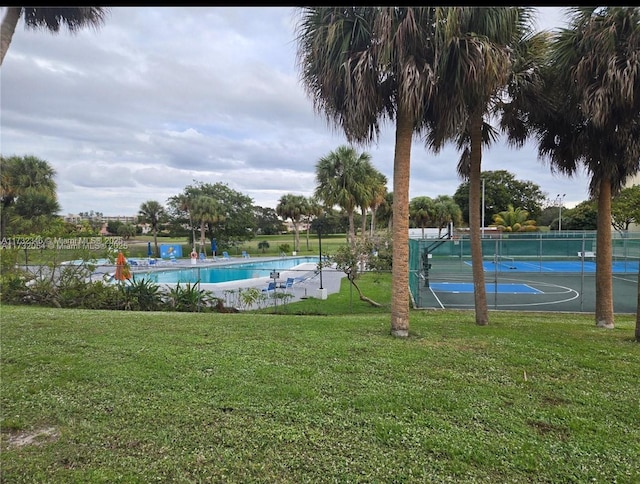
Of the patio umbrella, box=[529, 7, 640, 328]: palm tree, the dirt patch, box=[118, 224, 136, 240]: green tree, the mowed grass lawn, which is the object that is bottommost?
the mowed grass lawn

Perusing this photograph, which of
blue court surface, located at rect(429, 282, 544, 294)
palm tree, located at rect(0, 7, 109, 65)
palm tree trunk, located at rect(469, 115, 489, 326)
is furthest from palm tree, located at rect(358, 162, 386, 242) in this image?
palm tree, located at rect(0, 7, 109, 65)

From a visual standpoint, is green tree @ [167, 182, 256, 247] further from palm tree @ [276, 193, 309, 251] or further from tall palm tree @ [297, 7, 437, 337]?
tall palm tree @ [297, 7, 437, 337]

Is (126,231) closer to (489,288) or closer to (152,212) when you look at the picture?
(152,212)

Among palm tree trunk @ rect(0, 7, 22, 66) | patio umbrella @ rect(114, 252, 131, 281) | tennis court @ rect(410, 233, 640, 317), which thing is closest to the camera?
palm tree trunk @ rect(0, 7, 22, 66)

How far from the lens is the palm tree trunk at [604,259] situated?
288 inches

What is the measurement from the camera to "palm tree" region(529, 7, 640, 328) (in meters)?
5.68

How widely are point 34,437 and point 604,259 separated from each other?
9.36 metres

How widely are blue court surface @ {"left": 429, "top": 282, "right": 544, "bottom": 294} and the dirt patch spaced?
15.8 m

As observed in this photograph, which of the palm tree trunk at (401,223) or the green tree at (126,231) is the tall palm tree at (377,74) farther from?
the green tree at (126,231)

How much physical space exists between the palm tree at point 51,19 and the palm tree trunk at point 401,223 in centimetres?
448

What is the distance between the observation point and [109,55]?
677 cm

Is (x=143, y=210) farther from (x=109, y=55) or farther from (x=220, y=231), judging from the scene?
(x=109, y=55)

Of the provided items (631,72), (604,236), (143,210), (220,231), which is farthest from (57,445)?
(143,210)

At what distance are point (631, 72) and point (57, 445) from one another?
8.28 meters
